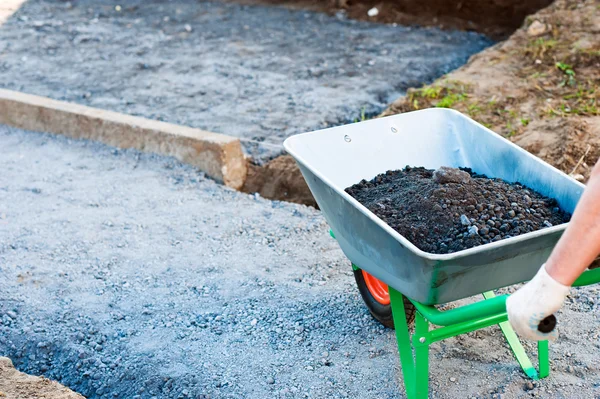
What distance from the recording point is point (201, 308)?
326 centimetres

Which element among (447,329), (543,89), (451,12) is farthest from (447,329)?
(451,12)

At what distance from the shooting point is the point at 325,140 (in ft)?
9.62

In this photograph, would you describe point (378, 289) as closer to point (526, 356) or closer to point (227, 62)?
point (526, 356)

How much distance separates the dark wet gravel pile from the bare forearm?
563mm

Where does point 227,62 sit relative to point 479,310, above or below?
below

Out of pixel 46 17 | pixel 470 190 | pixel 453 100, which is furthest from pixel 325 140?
pixel 46 17

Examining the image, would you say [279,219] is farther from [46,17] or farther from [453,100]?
[46,17]

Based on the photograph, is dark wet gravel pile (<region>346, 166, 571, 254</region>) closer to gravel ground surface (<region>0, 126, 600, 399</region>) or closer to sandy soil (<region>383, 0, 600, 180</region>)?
gravel ground surface (<region>0, 126, 600, 399</region>)

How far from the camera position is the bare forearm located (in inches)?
64.6

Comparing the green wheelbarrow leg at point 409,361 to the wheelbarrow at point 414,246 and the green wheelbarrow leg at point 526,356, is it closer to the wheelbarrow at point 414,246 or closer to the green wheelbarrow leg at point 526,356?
the wheelbarrow at point 414,246

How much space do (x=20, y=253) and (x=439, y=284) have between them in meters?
2.56

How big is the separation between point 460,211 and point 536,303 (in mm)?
692

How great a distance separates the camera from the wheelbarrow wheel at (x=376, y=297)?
2.95 m

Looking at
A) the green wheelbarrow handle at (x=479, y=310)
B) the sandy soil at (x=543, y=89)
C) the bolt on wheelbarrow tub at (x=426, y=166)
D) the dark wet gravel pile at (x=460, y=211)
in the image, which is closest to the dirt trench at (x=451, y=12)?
the sandy soil at (x=543, y=89)
